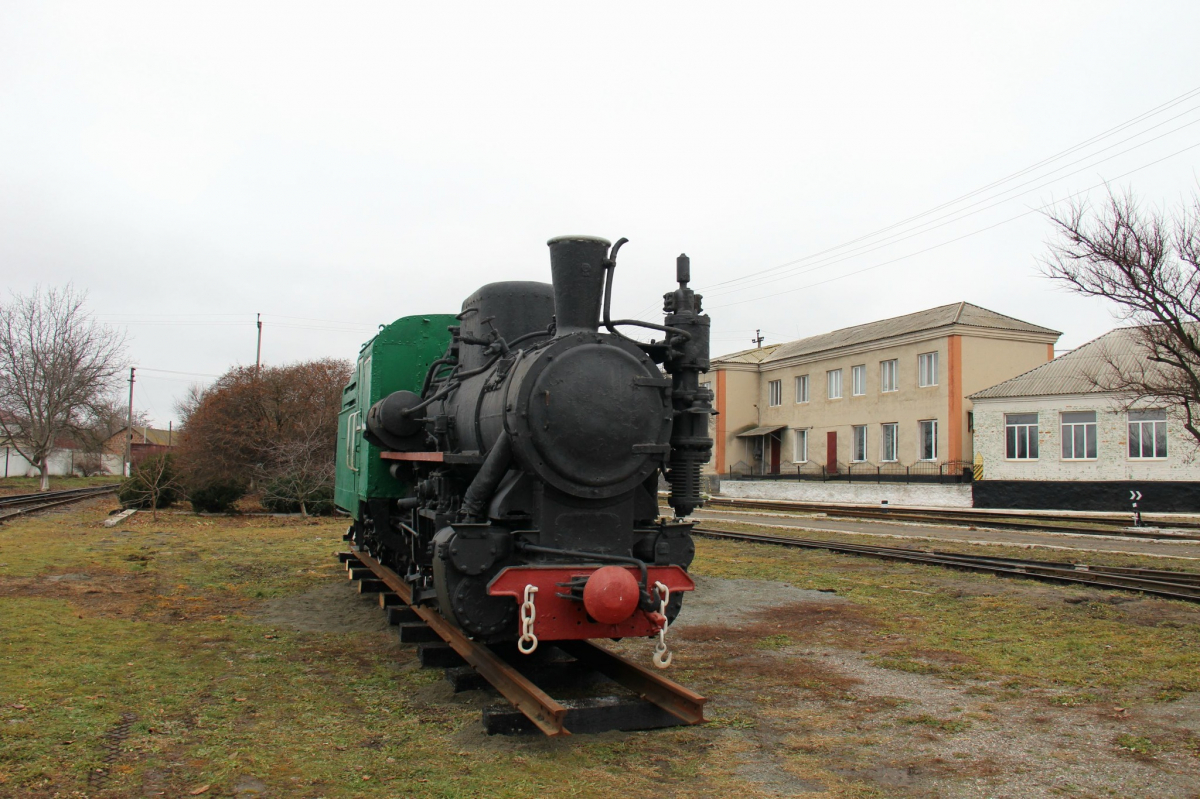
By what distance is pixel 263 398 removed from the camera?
24.0 meters

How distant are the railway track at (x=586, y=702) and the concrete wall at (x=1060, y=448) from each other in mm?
23671

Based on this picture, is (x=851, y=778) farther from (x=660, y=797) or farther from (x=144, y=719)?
(x=144, y=719)

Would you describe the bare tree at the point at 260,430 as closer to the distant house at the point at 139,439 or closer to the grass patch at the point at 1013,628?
the grass patch at the point at 1013,628

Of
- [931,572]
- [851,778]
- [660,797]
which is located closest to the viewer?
[660,797]

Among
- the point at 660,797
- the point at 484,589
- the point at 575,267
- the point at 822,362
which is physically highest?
the point at 822,362

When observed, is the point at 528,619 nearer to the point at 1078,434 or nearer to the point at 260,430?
the point at 260,430

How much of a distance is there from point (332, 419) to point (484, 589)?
19750mm

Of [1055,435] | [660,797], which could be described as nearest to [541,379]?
[660,797]

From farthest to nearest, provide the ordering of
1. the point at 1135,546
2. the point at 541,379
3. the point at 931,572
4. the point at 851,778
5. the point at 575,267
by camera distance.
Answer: the point at 1135,546
the point at 931,572
the point at 575,267
the point at 541,379
the point at 851,778

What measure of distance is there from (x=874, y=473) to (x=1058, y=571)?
2248 cm

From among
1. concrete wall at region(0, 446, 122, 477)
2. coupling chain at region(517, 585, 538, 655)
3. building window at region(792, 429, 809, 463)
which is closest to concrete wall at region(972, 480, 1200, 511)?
building window at region(792, 429, 809, 463)

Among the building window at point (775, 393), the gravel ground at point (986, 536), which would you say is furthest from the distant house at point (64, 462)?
the gravel ground at point (986, 536)

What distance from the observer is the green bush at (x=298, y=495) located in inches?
884

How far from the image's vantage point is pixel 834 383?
37.7 metres
